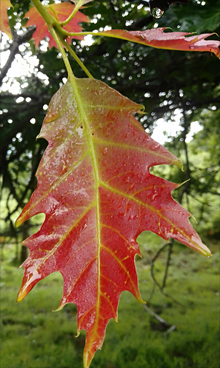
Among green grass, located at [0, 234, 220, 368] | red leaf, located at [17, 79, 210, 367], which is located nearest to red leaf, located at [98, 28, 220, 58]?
red leaf, located at [17, 79, 210, 367]

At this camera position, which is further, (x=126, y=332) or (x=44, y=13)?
(x=126, y=332)

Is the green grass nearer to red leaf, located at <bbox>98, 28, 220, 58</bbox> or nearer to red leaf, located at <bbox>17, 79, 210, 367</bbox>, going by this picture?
red leaf, located at <bbox>17, 79, 210, 367</bbox>

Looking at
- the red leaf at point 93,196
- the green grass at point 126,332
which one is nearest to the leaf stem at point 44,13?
the red leaf at point 93,196

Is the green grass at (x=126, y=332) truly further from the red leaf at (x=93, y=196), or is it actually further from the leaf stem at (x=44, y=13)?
the leaf stem at (x=44, y=13)

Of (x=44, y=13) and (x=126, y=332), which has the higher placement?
(x=44, y=13)

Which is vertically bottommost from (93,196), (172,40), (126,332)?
(126,332)

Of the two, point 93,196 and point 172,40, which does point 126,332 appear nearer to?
point 93,196

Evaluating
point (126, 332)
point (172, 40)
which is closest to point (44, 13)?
point (172, 40)
